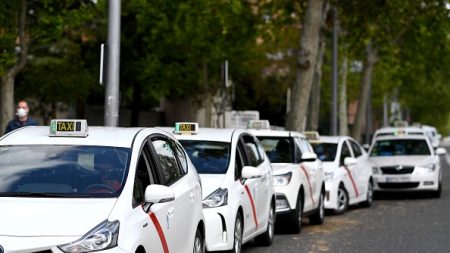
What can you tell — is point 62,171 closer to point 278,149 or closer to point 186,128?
point 186,128

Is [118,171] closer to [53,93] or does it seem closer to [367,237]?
[367,237]

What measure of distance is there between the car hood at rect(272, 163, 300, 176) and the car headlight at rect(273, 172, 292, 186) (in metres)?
0.05

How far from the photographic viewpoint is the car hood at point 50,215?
6.41m

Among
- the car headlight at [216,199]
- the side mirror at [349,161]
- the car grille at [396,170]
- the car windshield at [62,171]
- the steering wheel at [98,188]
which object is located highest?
the car windshield at [62,171]

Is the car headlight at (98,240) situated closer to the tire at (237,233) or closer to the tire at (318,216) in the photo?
the tire at (237,233)

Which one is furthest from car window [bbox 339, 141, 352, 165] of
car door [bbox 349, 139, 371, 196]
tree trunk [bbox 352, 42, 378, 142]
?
tree trunk [bbox 352, 42, 378, 142]

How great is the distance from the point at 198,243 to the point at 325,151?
11.0 metres

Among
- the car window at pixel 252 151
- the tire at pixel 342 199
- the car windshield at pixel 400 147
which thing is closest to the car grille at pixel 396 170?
the car windshield at pixel 400 147

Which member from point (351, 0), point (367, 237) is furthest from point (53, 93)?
point (367, 237)

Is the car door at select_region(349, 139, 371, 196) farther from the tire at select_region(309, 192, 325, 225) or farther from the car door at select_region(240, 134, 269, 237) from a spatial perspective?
the car door at select_region(240, 134, 269, 237)

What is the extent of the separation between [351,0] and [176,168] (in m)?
24.8

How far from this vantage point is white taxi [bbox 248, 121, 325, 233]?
14.6m

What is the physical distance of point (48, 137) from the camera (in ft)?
26.3

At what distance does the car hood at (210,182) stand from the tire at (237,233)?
412 mm
